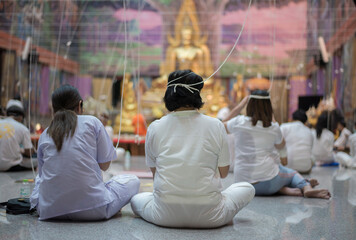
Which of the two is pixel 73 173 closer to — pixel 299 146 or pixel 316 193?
pixel 316 193

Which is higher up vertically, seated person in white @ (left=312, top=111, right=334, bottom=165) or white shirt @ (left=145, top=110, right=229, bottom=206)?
white shirt @ (left=145, top=110, right=229, bottom=206)

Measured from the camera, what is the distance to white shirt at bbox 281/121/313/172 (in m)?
5.16

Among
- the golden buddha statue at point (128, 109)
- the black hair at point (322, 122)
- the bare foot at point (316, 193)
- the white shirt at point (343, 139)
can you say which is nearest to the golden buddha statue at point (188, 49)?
the golden buddha statue at point (128, 109)

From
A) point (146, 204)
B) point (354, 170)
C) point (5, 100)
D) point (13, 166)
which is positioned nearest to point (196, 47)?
point (5, 100)

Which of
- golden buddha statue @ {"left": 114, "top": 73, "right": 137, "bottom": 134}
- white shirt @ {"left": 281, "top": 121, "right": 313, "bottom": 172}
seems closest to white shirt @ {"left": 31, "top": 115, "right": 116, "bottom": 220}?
white shirt @ {"left": 281, "top": 121, "right": 313, "bottom": 172}

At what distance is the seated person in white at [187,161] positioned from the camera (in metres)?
2.38

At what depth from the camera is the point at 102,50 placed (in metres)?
14.1

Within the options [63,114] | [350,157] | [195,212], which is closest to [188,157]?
[195,212]

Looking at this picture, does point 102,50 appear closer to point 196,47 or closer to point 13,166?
point 196,47

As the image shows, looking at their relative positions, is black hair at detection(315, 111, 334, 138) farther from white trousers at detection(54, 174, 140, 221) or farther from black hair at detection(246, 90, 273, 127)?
white trousers at detection(54, 174, 140, 221)

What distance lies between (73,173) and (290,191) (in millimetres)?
1919

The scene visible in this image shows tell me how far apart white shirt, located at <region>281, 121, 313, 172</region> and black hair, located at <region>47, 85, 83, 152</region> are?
10.3 feet

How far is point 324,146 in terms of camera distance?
249 inches

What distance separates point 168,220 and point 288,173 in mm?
1578
